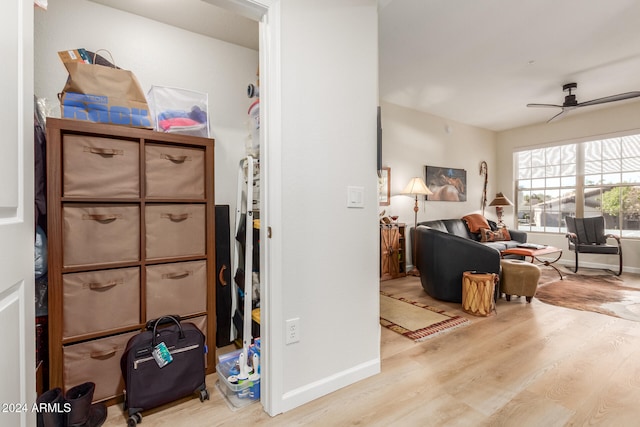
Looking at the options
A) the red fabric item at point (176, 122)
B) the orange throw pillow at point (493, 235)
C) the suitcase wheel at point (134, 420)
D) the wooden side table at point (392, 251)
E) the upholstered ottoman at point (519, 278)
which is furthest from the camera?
the orange throw pillow at point (493, 235)

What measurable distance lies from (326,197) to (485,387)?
1.45m

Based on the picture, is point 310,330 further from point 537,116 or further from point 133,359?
point 537,116

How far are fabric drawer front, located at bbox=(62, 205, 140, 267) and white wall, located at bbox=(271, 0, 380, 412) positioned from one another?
0.85 metres

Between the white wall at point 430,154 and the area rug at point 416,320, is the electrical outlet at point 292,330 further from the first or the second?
the white wall at point 430,154

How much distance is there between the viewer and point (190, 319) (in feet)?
6.08

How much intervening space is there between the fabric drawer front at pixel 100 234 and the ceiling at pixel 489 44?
4.87ft

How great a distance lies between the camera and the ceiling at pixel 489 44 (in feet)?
7.90

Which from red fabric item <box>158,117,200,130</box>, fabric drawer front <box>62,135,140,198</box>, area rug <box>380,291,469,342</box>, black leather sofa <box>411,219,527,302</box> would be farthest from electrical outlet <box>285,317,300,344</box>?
Result: black leather sofa <box>411,219,527,302</box>

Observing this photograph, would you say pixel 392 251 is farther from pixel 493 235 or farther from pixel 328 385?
pixel 328 385

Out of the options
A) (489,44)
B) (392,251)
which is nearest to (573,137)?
(489,44)

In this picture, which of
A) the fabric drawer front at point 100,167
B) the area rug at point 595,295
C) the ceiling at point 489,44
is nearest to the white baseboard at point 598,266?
the area rug at point 595,295

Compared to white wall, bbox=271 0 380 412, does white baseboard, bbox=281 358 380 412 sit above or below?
below

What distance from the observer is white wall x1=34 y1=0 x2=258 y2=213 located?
1941mm

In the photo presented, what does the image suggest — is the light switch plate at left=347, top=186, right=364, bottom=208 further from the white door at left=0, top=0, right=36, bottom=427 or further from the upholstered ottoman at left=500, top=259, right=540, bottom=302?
the upholstered ottoman at left=500, top=259, right=540, bottom=302
